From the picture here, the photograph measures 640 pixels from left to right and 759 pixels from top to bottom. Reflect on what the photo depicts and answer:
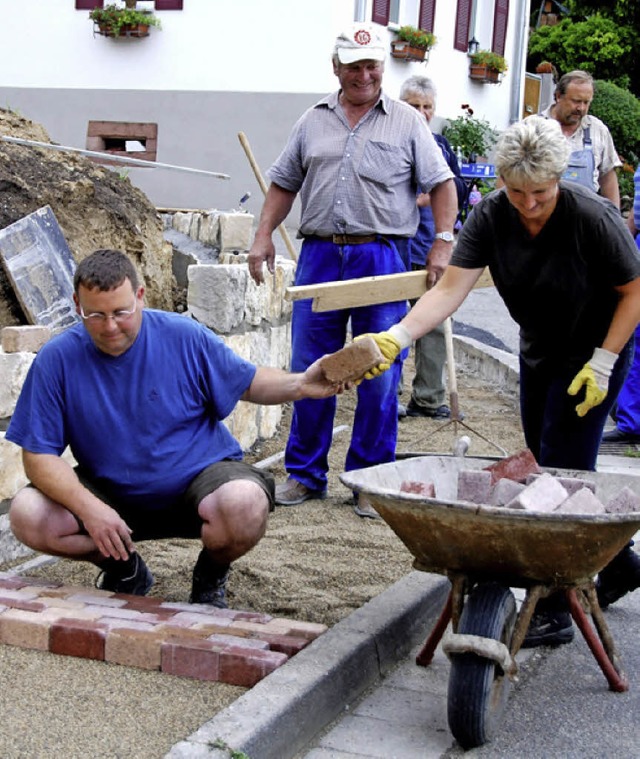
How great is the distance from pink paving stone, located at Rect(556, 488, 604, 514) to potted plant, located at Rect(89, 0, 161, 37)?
45.7ft

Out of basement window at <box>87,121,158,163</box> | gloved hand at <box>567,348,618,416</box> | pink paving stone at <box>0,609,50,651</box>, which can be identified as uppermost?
basement window at <box>87,121,158,163</box>

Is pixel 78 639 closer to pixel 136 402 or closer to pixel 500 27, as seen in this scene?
pixel 136 402

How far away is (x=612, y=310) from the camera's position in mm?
3957

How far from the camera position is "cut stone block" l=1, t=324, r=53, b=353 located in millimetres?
4605

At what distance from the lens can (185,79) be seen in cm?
1652

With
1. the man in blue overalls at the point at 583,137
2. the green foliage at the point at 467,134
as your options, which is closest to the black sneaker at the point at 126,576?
the man in blue overalls at the point at 583,137

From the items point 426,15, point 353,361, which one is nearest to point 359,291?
point 353,361

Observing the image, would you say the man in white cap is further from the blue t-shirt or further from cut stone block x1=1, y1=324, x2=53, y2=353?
the blue t-shirt

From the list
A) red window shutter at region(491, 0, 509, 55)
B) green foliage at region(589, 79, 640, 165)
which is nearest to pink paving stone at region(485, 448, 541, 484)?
red window shutter at region(491, 0, 509, 55)

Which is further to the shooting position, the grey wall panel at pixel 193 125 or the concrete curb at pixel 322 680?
the grey wall panel at pixel 193 125

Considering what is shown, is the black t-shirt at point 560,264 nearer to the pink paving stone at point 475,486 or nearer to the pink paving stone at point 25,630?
the pink paving stone at point 475,486

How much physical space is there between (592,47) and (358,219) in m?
22.1

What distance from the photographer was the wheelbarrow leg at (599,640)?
3512mm

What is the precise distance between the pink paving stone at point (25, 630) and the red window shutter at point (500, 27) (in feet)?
62.3
